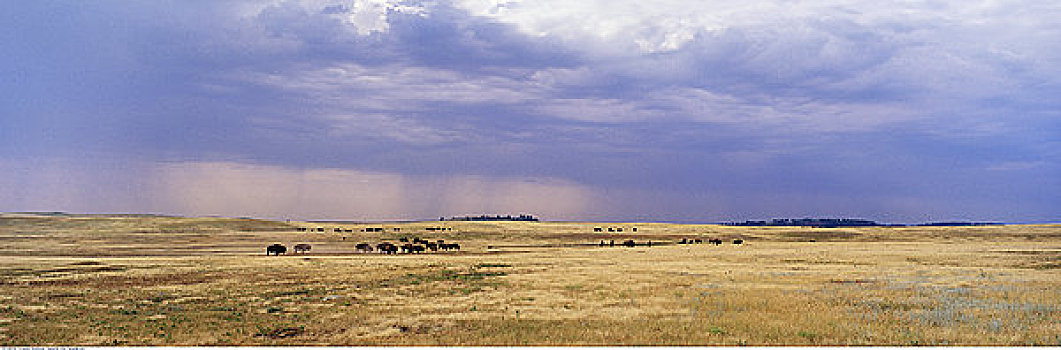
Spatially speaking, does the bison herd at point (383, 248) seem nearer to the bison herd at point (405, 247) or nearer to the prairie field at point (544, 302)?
the bison herd at point (405, 247)

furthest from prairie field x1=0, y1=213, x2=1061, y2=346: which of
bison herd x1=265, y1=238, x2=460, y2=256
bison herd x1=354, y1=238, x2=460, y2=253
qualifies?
bison herd x1=354, y1=238, x2=460, y2=253

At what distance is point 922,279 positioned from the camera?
33.8 meters

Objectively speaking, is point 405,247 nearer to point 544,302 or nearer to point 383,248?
point 383,248

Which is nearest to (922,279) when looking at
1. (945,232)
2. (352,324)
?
(352,324)

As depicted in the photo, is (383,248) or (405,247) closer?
(383,248)

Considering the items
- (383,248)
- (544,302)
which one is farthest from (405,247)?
(544,302)

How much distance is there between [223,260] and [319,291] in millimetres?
24849

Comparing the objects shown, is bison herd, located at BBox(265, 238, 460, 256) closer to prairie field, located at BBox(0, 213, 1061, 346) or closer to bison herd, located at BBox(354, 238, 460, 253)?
bison herd, located at BBox(354, 238, 460, 253)

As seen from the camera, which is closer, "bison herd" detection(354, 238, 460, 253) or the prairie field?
the prairie field

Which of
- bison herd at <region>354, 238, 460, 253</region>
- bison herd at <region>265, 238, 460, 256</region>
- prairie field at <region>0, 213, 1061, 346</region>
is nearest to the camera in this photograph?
prairie field at <region>0, 213, 1061, 346</region>

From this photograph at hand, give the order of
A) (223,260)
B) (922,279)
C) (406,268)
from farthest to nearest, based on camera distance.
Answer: (223,260) → (406,268) → (922,279)

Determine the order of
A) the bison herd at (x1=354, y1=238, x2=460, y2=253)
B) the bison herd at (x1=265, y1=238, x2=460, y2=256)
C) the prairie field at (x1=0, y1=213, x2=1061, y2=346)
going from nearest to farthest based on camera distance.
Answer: the prairie field at (x1=0, y1=213, x2=1061, y2=346), the bison herd at (x1=265, y1=238, x2=460, y2=256), the bison herd at (x1=354, y1=238, x2=460, y2=253)

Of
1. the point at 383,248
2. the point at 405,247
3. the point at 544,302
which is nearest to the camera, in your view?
the point at 544,302

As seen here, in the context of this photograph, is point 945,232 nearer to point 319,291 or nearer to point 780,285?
point 780,285
